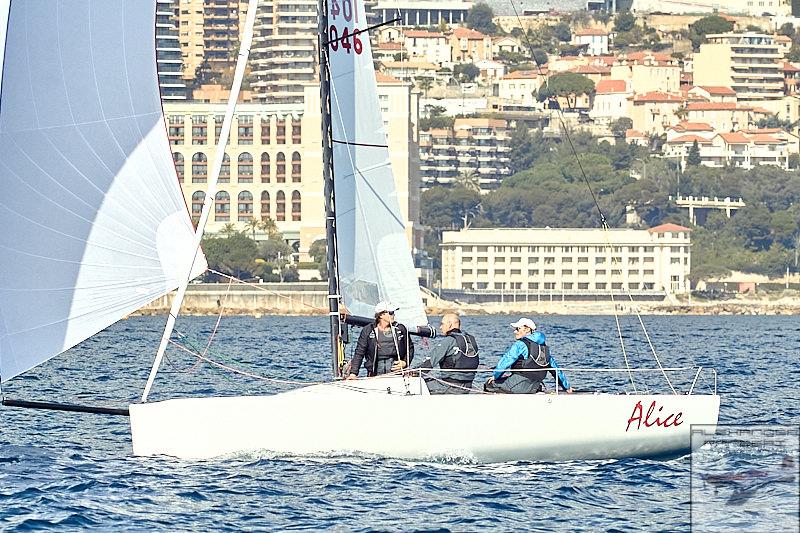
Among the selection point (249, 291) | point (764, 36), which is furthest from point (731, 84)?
point (249, 291)

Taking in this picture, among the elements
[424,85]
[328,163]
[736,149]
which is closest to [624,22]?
[424,85]

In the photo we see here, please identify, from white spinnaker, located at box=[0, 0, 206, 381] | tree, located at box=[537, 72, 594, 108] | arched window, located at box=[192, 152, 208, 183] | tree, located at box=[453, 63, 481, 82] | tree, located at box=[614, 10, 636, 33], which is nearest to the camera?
white spinnaker, located at box=[0, 0, 206, 381]

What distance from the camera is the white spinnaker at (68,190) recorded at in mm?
11508

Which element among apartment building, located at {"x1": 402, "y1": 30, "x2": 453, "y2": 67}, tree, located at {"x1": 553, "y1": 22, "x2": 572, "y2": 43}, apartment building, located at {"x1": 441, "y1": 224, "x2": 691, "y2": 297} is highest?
tree, located at {"x1": 553, "y1": 22, "x2": 572, "y2": 43}

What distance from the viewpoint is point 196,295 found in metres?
75.5

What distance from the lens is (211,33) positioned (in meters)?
128

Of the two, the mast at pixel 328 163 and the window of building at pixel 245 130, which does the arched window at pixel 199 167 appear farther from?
the mast at pixel 328 163

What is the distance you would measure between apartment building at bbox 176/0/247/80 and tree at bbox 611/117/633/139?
91.6 feet

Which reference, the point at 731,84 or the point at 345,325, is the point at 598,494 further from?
the point at 731,84

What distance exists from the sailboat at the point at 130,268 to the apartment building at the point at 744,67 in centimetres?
→ 11957

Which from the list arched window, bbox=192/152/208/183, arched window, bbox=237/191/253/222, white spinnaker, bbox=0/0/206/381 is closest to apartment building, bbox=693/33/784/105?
arched window, bbox=237/191/253/222

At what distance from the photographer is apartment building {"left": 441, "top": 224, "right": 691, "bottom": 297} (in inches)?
3401

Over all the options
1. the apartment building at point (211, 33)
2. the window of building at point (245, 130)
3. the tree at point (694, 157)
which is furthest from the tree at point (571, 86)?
the window of building at point (245, 130)

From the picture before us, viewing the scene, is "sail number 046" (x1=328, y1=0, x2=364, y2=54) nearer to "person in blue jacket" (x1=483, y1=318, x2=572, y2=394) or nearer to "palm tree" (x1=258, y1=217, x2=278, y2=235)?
"person in blue jacket" (x1=483, y1=318, x2=572, y2=394)
